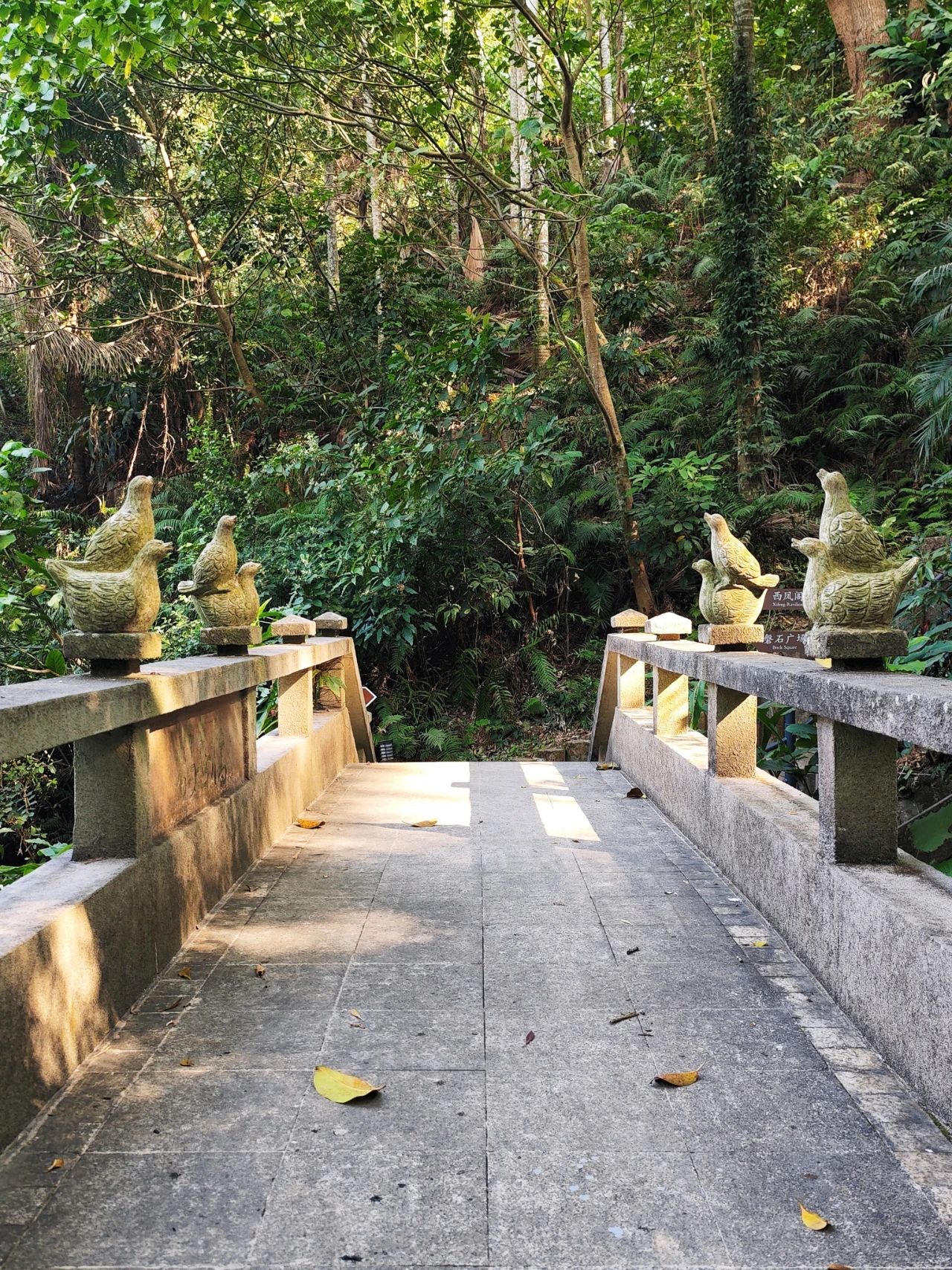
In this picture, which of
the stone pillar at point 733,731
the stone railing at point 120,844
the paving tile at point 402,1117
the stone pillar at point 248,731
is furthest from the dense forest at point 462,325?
the paving tile at point 402,1117

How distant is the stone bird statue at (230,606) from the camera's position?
5207 mm

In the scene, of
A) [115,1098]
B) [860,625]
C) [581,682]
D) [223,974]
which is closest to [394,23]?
[581,682]

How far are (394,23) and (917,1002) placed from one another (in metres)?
9.72

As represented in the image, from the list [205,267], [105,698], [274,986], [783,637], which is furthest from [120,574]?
[205,267]

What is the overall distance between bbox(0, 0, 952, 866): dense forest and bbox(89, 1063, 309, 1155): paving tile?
613cm

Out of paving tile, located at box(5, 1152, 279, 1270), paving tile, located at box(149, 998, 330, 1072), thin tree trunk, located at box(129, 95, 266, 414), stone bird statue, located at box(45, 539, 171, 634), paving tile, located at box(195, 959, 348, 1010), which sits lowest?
paving tile, located at box(195, 959, 348, 1010)

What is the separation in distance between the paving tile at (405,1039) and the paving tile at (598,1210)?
514mm

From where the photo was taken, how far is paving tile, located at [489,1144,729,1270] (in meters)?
1.94

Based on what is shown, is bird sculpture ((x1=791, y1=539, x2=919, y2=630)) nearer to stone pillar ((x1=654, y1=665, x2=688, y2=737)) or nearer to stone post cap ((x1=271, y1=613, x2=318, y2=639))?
stone pillar ((x1=654, y1=665, x2=688, y2=737))

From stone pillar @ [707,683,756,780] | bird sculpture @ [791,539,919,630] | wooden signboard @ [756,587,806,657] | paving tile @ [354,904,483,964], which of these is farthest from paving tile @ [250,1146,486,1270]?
wooden signboard @ [756,587,806,657]

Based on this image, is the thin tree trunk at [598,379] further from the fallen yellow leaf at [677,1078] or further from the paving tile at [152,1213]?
the paving tile at [152,1213]

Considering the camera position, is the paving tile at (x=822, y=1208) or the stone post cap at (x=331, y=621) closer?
the paving tile at (x=822, y=1208)

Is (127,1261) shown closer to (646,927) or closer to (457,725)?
(646,927)

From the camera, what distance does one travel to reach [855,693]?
305cm
